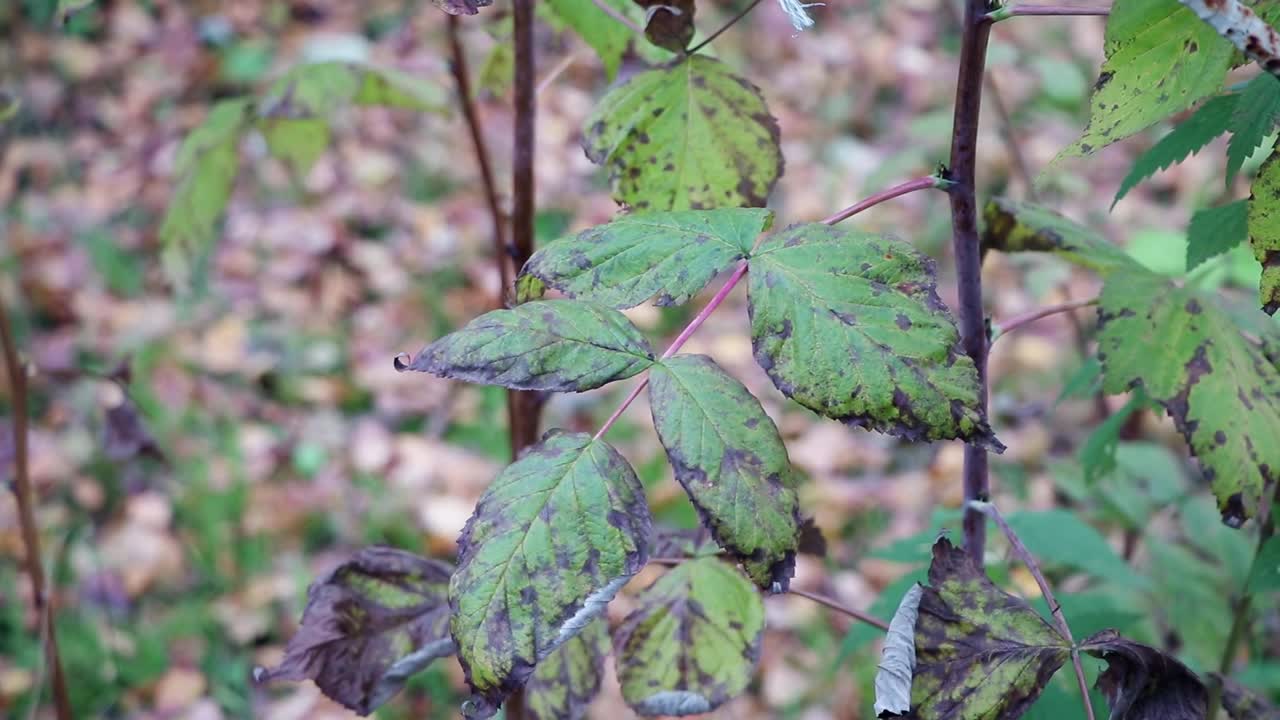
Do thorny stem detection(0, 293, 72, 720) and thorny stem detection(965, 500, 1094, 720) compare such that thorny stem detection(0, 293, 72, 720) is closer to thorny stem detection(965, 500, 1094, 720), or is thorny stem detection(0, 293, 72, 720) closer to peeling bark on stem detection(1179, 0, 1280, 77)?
thorny stem detection(965, 500, 1094, 720)

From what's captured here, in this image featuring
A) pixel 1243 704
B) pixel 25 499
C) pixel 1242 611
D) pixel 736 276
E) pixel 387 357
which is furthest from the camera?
pixel 387 357

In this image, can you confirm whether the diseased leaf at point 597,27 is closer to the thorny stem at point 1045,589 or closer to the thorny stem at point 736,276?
the thorny stem at point 736,276

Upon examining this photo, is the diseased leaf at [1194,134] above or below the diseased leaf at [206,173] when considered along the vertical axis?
above

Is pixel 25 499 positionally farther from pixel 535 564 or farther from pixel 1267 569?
pixel 1267 569

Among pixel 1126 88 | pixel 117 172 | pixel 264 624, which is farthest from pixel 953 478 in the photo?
pixel 117 172

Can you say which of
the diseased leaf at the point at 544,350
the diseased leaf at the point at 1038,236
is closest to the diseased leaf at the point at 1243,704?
the diseased leaf at the point at 1038,236

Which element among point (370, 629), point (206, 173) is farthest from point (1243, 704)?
point (206, 173)
